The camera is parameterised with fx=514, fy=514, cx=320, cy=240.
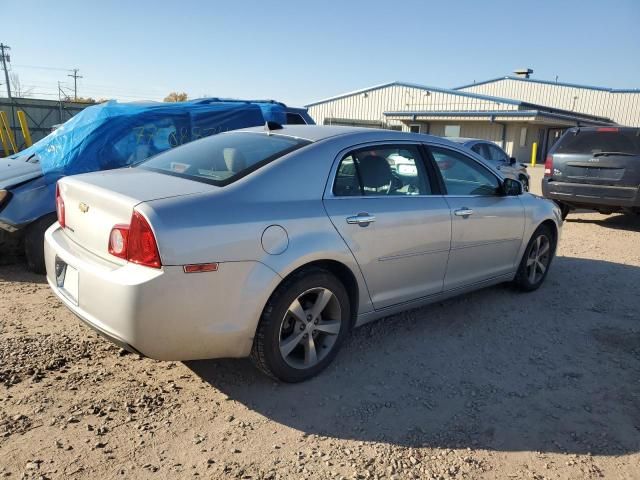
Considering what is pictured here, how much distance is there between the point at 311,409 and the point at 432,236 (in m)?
1.59

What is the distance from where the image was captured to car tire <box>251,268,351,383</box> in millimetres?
3000

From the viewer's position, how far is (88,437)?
2633 millimetres

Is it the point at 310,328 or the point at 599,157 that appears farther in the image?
the point at 599,157

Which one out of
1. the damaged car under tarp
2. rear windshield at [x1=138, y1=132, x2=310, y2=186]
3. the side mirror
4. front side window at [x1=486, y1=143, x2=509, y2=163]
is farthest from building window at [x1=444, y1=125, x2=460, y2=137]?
rear windshield at [x1=138, y1=132, x2=310, y2=186]

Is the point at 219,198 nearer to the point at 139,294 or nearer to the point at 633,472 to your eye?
the point at 139,294

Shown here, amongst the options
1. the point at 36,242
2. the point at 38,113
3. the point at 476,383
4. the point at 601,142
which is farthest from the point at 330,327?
the point at 38,113

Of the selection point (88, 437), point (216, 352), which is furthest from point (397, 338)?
point (88, 437)

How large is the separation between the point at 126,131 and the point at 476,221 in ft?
15.8

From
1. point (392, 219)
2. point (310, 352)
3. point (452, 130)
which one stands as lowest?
point (310, 352)

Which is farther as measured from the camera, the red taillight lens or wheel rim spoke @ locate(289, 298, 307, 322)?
wheel rim spoke @ locate(289, 298, 307, 322)

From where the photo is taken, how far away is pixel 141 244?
260cm

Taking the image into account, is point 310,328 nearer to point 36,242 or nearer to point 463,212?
point 463,212

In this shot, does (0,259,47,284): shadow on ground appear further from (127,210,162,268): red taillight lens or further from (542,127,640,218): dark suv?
(542,127,640,218): dark suv

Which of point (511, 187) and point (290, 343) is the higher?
point (511, 187)
